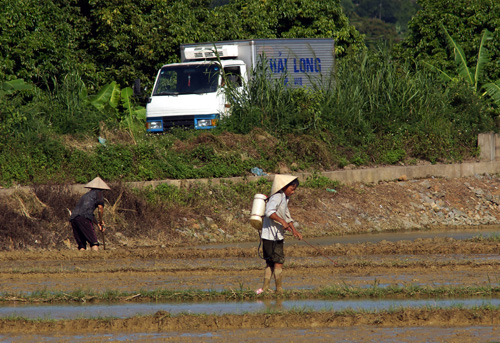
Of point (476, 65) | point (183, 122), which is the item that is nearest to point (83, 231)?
point (183, 122)

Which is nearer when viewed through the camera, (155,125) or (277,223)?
(277,223)

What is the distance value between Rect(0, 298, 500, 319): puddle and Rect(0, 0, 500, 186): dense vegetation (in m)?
8.81

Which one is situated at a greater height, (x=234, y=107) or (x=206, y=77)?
(x=206, y=77)

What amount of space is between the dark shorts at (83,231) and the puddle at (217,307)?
174 inches

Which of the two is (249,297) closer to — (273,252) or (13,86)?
(273,252)

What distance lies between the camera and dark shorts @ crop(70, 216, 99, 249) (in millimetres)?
14227

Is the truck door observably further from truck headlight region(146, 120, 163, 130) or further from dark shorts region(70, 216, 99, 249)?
dark shorts region(70, 216, 99, 249)

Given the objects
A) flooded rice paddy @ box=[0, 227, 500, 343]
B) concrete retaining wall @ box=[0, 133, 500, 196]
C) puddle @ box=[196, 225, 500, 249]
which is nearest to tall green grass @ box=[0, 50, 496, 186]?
concrete retaining wall @ box=[0, 133, 500, 196]

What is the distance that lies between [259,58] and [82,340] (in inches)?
616

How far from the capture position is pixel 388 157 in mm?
23312

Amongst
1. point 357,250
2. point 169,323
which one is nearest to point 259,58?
point 357,250

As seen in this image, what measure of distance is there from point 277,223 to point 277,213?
0.24 meters

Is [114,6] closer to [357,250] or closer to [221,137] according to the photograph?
[221,137]

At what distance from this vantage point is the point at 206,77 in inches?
839
